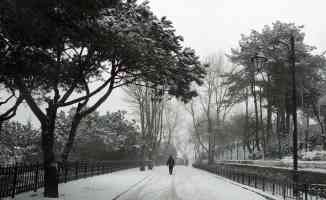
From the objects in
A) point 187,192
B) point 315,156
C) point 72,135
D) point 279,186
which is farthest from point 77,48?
point 315,156

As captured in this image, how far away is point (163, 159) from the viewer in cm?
11638

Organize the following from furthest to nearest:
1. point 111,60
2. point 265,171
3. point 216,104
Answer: point 216,104
point 265,171
point 111,60

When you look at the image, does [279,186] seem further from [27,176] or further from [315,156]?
[27,176]

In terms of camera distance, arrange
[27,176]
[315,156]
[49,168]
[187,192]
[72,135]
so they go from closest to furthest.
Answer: [49,168] < [27,176] < [72,135] < [187,192] < [315,156]

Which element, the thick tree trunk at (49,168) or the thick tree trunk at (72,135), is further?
the thick tree trunk at (72,135)

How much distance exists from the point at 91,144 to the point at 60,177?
2502 centimetres

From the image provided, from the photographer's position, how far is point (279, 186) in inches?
792

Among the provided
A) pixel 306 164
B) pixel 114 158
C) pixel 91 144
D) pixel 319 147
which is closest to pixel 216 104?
pixel 114 158

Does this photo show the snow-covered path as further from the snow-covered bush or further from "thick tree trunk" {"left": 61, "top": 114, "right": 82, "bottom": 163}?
the snow-covered bush

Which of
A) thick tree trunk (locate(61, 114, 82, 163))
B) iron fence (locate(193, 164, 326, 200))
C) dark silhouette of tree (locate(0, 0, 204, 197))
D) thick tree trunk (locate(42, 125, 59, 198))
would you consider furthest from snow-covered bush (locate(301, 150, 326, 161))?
thick tree trunk (locate(42, 125, 59, 198))

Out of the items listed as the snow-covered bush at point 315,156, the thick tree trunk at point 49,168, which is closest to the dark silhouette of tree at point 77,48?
the thick tree trunk at point 49,168

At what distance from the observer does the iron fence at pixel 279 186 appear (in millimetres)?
15570

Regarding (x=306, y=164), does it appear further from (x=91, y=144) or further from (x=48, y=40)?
(x=91, y=144)

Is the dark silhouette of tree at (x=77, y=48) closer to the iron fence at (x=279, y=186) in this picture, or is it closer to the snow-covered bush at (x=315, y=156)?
the iron fence at (x=279, y=186)
